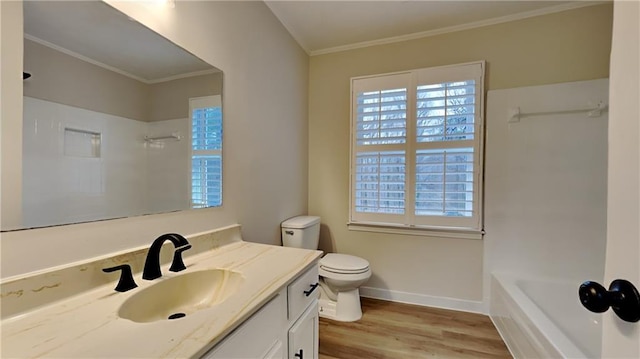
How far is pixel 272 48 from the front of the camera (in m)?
2.01

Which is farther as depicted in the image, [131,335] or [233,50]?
[233,50]

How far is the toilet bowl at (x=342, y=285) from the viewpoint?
204 centimetres

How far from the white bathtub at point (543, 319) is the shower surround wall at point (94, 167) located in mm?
1947

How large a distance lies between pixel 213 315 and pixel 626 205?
93 cm

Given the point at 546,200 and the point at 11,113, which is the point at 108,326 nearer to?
the point at 11,113

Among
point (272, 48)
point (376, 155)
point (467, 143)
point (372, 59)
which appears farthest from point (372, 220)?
point (272, 48)

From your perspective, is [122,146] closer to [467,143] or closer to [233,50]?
[233,50]

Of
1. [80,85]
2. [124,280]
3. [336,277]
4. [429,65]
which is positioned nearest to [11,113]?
[80,85]

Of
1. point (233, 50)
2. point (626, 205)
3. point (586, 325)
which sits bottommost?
point (586, 325)

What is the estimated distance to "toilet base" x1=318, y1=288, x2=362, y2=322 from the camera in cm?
212

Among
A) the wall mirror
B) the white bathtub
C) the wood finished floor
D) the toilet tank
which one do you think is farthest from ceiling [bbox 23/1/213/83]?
the white bathtub

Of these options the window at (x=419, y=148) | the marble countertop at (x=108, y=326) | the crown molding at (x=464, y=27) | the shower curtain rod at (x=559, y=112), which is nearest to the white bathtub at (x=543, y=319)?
the window at (x=419, y=148)

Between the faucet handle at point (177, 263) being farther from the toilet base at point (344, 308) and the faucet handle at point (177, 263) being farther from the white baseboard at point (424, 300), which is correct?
the white baseboard at point (424, 300)

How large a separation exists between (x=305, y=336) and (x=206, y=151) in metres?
1.01
